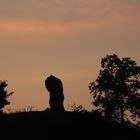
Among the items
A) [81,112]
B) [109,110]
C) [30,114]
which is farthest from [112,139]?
[109,110]

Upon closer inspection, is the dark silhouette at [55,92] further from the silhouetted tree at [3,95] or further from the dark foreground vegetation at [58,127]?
the silhouetted tree at [3,95]

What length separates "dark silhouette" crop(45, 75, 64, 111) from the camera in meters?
68.4

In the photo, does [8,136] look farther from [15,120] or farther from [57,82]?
[57,82]

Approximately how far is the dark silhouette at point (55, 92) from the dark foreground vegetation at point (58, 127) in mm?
3317

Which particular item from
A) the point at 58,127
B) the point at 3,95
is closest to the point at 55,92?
the point at 58,127

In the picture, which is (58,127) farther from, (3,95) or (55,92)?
(3,95)

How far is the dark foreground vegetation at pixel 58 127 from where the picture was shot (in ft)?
191

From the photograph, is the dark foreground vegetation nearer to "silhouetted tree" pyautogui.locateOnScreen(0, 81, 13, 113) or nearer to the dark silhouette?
the dark silhouette

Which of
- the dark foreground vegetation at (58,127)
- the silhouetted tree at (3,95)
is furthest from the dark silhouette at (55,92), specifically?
the silhouetted tree at (3,95)

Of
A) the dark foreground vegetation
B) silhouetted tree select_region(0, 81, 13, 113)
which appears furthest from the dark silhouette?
silhouetted tree select_region(0, 81, 13, 113)

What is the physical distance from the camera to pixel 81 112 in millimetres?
62812

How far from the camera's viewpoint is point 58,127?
196 ft

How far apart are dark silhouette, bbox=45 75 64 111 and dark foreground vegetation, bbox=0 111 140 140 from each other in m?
3.32

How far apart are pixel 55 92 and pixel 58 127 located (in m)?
9.75
